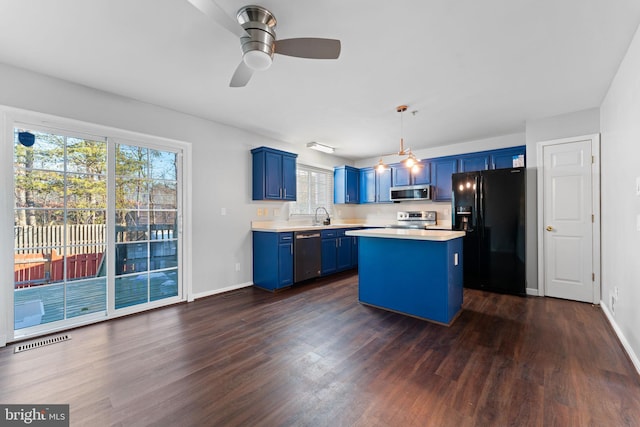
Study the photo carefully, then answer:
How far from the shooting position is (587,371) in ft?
6.27

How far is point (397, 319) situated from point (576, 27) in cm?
282

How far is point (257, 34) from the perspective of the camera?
1742mm

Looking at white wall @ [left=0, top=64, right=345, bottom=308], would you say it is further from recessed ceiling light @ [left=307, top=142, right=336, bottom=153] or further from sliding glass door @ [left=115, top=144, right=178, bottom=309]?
recessed ceiling light @ [left=307, top=142, right=336, bottom=153]

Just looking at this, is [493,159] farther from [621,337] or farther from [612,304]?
[621,337]

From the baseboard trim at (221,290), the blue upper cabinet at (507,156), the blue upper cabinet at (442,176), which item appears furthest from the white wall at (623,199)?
the baseboard trim at (221,290)

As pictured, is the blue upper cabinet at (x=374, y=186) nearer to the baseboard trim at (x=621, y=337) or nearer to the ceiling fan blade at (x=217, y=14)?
the baseboard trim at (x=621, y=337)

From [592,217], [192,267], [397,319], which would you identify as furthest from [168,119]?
[592,217]

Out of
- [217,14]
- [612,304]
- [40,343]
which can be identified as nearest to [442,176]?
[612,304]

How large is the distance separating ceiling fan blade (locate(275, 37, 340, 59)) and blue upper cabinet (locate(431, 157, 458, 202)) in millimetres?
3817

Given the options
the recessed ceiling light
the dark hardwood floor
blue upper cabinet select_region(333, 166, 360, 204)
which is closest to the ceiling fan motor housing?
the dark hardwood floor

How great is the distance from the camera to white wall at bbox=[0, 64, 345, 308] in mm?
2473

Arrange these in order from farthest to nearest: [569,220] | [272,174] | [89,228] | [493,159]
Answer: [493,159], [272,174], [569,220], [89,228]

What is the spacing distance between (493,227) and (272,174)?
339cm

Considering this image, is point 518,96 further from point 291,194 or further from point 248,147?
point 248,147
